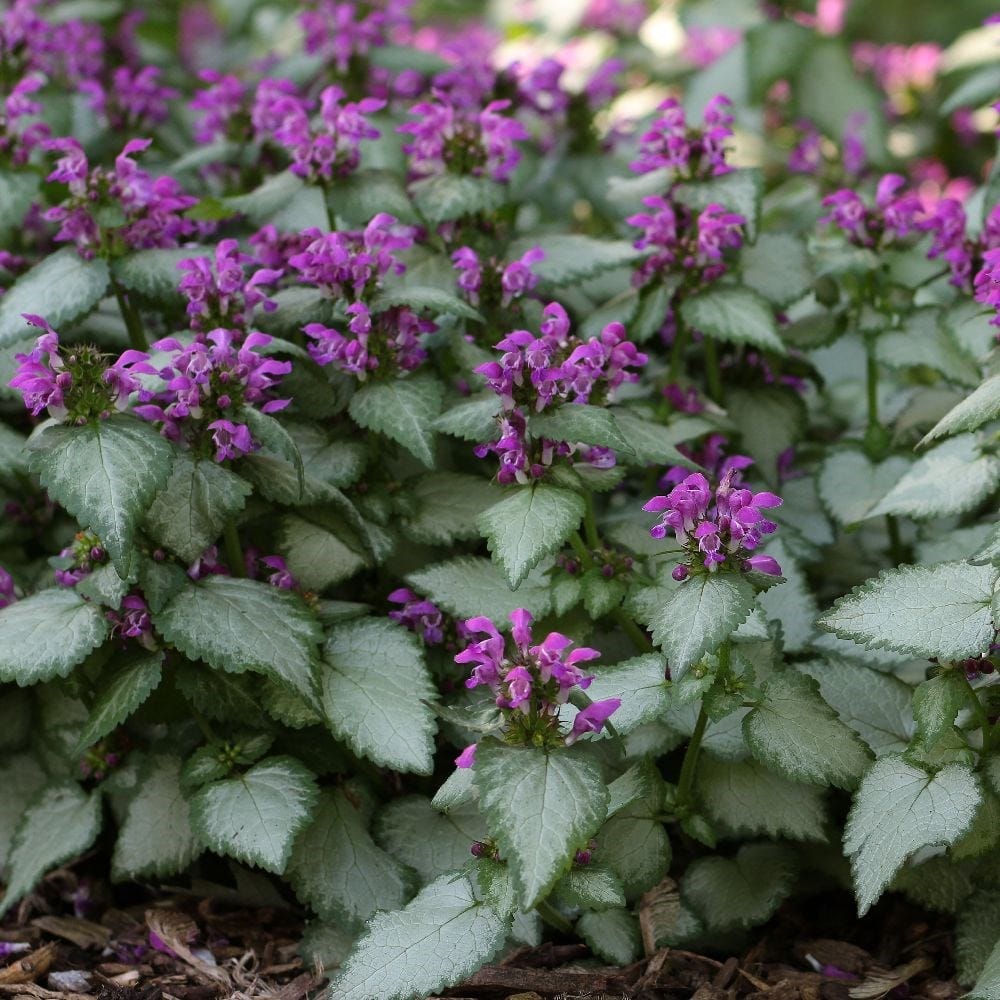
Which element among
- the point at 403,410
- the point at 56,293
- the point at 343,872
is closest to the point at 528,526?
the point at 403,410

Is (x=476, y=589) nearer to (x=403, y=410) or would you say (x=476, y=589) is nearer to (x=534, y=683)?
(x=403, y=410)

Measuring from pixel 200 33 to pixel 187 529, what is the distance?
13.6ft

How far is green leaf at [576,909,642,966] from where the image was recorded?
6.79 ft

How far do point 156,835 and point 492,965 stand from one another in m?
0.65

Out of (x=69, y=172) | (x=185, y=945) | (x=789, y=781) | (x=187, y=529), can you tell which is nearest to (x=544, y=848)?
(x=789, y=781)

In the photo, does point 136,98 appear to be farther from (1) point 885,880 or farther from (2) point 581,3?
(1) point 885,880

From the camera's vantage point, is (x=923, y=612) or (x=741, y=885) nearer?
(x=923, y=612)

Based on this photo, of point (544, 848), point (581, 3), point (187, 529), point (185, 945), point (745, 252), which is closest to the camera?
point (544, 848)

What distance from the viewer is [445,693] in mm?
2428

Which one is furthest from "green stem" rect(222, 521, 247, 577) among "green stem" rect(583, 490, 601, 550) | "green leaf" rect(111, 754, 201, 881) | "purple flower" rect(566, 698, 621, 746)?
"purple flower" rect(566, 698, 621, 746)

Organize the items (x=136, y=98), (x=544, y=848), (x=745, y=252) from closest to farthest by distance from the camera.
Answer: (x=544, y=848), (x=745, y=252), (x=136, y=98)

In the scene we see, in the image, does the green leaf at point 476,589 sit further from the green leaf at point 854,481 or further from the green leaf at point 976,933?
the green leaf at point 976,933

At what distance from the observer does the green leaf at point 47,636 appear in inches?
79.0

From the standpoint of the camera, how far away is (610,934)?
209cm
